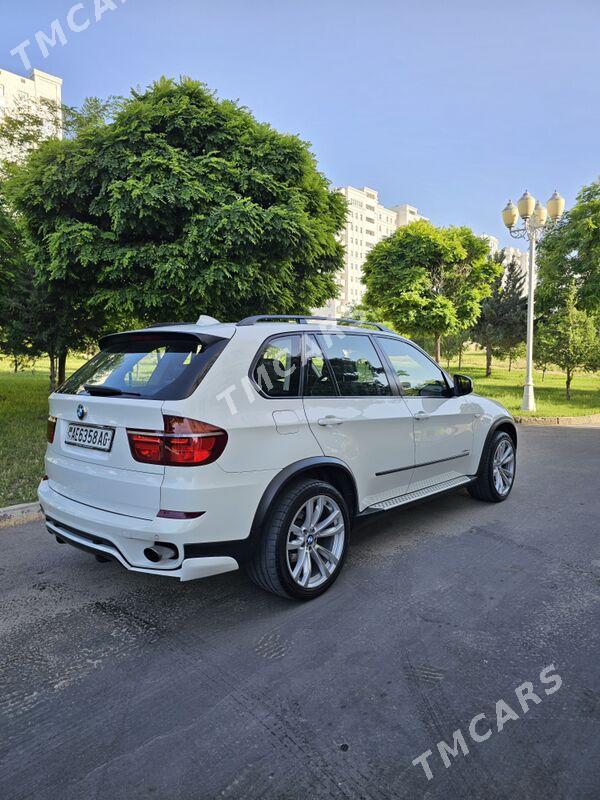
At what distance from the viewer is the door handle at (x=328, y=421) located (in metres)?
3.29

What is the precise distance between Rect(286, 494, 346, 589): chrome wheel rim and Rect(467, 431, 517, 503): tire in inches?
87.7

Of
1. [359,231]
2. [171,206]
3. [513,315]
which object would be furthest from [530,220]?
[359,231]

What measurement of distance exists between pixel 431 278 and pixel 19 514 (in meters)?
22.7

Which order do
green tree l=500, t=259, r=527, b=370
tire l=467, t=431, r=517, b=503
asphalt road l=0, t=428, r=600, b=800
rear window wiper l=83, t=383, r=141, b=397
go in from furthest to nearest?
green tree l=500, t=259, r=527, b=370
tire l=467, t=431, r=517, b=503
rear window wiper l=83, t=383, r=141, b=397
asphalt road l=0, t=428, r=600, b=800

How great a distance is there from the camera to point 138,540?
8.88 feet

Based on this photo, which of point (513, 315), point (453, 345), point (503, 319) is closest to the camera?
point (513, 315)

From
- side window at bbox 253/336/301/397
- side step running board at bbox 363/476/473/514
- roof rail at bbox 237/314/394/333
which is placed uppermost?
roof rail at bbox 237/314/394/333

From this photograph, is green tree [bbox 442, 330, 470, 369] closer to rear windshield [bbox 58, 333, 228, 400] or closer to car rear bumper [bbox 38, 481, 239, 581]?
rear windshield [bbox 58, 333, 228, 400]

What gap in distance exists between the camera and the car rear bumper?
2.65 meters

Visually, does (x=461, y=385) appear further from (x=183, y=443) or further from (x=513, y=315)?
(x=513, y=315)

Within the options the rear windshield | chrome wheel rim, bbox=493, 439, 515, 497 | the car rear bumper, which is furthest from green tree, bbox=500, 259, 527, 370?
the car rear bumper

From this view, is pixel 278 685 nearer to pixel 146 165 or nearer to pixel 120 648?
pixel 120 648

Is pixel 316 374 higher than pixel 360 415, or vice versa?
pixel 316 374

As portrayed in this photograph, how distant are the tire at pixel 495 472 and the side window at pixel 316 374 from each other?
232cm
